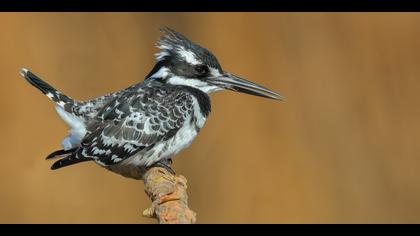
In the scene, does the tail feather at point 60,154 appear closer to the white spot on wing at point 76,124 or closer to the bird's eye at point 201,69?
the white spot on wing at point 76,124

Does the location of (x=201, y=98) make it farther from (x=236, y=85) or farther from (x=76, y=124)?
(x=76, y=124)

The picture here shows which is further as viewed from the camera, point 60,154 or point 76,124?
point 76,124

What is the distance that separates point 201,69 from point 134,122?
1.21 feet

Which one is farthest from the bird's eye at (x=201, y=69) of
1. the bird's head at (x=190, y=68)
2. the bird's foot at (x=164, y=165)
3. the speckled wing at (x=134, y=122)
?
the bird's foot at (x=164, y=165)

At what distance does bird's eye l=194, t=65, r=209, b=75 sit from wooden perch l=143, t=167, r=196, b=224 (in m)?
0.68

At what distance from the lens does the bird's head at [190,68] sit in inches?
155

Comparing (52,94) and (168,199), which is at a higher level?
(52,94)

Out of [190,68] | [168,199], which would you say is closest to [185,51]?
[190,68]

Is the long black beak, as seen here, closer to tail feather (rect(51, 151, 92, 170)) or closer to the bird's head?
the bird's head

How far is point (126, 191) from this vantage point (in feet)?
17.8

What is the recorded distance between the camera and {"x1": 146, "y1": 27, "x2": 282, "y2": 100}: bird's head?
3.94 meters

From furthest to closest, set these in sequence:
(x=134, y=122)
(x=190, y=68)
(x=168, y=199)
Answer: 1. (x=190, y=68)
2. (x=134, y=122)
3. (x=168, y=199)

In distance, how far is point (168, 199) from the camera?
287 centimetres

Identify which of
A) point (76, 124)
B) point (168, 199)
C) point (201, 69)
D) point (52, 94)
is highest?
point (201, 69)
